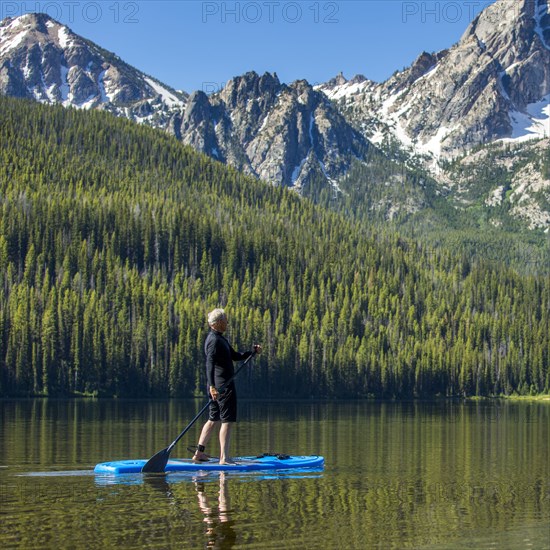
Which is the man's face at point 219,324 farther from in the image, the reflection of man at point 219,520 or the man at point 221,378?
the reflection of man at point 219,520

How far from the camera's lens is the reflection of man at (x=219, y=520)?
81.3ft

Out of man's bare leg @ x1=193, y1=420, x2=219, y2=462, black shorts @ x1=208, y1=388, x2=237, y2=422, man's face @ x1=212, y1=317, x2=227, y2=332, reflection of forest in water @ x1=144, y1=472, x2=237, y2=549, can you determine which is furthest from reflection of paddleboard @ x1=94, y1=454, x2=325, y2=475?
man's face @ x1=212, y1=317, x2=227, y2=332

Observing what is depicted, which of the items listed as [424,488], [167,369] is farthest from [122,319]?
[424,488]

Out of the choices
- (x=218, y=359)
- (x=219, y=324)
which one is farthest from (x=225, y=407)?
(x=219, y=324)

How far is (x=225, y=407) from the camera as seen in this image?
36438mm

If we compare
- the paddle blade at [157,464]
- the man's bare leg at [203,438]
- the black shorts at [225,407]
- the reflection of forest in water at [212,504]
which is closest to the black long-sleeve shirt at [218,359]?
the black shorts at [225,407]

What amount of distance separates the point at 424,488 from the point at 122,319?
16137 cm

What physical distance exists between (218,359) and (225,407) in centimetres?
166

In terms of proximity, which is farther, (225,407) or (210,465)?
(210,465)

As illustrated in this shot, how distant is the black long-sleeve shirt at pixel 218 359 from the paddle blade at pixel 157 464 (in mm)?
2813

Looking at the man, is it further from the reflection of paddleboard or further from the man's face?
the reflection of paddleboard

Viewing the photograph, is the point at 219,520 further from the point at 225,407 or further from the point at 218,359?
the point at 218,359

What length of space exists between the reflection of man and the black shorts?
11.2ft

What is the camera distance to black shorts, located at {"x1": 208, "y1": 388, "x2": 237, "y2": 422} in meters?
36.4
